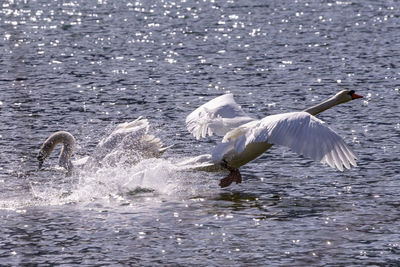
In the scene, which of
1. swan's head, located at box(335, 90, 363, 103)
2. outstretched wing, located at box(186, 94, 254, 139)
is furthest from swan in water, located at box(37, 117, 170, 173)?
swan's head, located at box(335, 90, 363, 103)

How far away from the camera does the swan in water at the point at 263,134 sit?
40.7 ft

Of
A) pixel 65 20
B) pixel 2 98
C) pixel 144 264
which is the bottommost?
pixel 144 264

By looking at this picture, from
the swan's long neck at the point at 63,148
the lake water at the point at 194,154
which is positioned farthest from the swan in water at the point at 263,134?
the swan's long neck at the point at 63,148

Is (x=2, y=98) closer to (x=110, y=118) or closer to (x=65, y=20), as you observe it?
(x=110, y=118)

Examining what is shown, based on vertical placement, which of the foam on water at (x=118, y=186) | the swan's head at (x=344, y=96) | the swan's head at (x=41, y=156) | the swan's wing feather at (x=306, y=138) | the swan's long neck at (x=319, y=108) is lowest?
the foam on water at (x=118, y=186)

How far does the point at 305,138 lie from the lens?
1249 cm

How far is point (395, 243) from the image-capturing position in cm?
1114

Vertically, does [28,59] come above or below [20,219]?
above

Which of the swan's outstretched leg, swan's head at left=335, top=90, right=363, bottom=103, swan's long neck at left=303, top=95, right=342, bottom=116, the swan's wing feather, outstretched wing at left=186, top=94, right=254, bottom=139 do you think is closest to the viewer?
the swan's wing feather

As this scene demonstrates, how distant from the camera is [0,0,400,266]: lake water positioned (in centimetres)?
1133

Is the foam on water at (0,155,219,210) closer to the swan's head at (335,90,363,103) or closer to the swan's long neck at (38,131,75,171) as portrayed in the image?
the swan's long neck at (38,131,75,171)

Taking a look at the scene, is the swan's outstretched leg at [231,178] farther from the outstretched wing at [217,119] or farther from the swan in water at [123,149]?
the swan in water at [123,149]

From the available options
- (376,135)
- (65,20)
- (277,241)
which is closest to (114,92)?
(376,135)

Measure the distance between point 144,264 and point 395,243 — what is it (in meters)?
3.07
